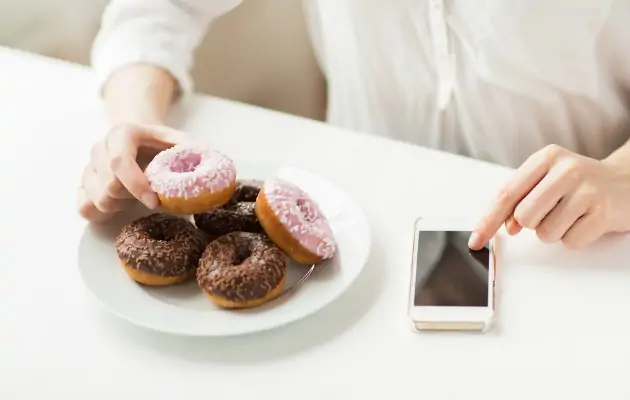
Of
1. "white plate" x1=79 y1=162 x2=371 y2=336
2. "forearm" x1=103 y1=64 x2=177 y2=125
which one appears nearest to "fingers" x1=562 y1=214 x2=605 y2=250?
"white plate" x1=79 y1=162 x2=371 y2=336

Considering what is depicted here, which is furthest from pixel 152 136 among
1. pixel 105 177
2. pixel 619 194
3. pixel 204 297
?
pixel 619 194

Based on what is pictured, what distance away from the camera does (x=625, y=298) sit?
25.4 inches

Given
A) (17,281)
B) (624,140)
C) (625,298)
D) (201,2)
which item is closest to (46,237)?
(17,281)

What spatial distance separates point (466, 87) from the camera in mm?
875

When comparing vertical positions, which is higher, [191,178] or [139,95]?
[139,95]

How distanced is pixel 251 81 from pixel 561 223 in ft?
2.04

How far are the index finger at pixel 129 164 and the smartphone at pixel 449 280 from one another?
0.22 m

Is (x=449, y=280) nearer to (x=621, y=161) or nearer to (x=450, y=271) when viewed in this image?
(x=450, y=271)

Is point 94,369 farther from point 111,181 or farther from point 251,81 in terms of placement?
point 251,81

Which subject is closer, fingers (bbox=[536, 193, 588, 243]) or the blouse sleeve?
fingers (bbox=[536, 193, 588, 243])

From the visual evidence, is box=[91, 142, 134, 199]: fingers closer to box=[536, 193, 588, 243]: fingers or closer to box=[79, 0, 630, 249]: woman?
box=[79, 0, 630, 249]: woman

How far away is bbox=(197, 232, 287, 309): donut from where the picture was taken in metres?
0.62

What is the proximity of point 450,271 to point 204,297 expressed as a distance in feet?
0.62

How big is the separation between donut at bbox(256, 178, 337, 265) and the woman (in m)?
0.10
